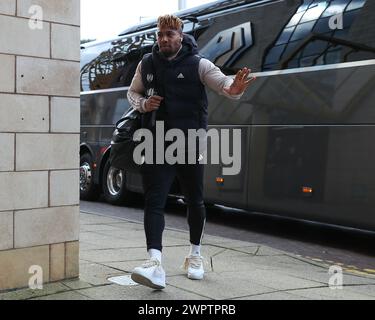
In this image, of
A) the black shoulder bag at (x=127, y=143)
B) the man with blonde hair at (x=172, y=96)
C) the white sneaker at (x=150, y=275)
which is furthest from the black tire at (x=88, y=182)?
the white sneaker at (x=150, y=275)

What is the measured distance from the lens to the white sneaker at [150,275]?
13.9ft

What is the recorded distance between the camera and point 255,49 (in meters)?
9.04

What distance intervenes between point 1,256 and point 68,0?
6.32ft

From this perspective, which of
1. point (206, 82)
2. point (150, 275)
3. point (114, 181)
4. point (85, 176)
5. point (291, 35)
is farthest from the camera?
point (85, 176)

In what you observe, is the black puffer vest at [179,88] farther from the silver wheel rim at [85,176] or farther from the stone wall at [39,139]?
the silver wheel rim at [85,176]

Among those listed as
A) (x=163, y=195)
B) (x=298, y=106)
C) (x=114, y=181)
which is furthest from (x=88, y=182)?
(x=163, y=195)

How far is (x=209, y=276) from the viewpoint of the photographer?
5035 millimetres

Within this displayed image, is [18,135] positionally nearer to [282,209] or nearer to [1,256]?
[1,256]

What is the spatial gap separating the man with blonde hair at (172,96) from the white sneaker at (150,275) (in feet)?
0.47

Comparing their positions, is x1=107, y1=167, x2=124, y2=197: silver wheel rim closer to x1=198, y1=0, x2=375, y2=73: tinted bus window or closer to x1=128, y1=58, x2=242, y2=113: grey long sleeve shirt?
x1=198, y1=0, x2=375, y2=73: tinted bus window

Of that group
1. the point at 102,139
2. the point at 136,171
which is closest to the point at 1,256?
the point at 136,171

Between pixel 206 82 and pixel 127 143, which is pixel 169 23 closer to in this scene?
pixel 206 82

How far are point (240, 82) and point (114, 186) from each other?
8.55 metres

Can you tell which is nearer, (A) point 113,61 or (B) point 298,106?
(B) point 298,106
